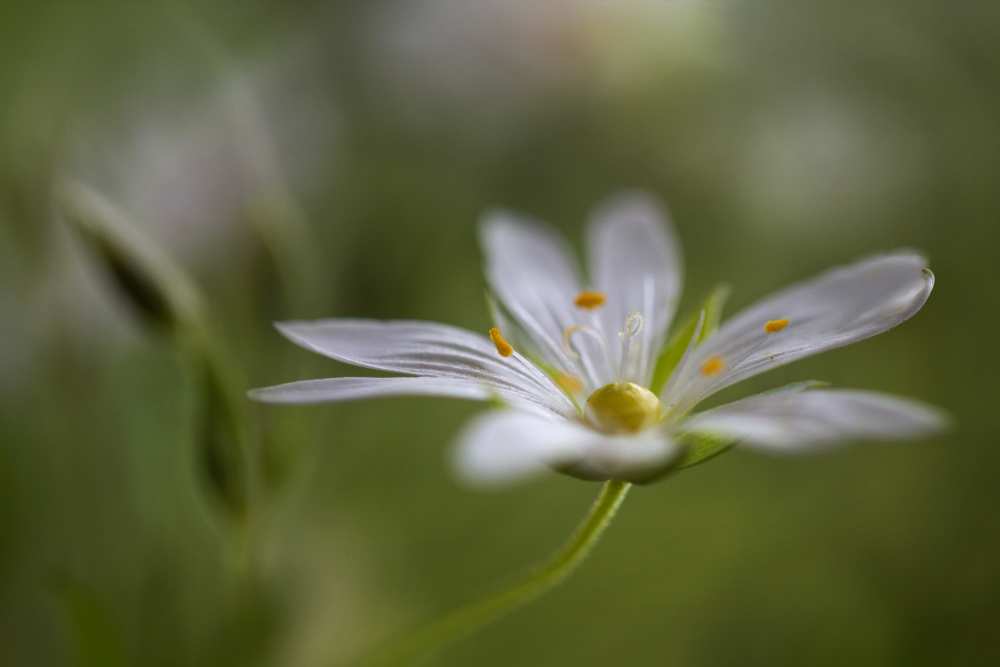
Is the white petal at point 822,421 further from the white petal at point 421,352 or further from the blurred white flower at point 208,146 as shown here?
the blurred white flower at point 208,146

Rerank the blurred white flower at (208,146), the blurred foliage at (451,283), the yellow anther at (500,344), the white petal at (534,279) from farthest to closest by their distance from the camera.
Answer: the blurred white flower at (208,146) < the blurred foliage at (451,283) < the white petal at (534,279) < the yellow anther at (500,344)

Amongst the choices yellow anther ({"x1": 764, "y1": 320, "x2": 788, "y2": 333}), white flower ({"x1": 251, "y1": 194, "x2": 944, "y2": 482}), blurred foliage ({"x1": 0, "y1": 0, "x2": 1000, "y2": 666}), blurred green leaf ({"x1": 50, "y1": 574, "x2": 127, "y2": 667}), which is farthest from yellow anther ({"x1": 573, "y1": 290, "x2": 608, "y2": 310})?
blurred green leaf ({"x1": 50, "y1": 574, "x2": 127, "y2": 667})

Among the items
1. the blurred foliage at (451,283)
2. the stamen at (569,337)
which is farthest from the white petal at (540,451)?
the blurred foliage at (451,283)

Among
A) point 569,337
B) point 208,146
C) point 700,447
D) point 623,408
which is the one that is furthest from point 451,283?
point 700,447

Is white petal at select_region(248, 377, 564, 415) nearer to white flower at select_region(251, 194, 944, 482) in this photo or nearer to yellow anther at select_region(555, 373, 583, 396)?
white flower at select_region(251, 194, 944, 482)

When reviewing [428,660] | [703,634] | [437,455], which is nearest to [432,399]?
[437,455]

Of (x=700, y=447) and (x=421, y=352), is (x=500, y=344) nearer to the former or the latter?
(x=421, y=352)

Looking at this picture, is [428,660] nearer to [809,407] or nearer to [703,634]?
[703,634]
